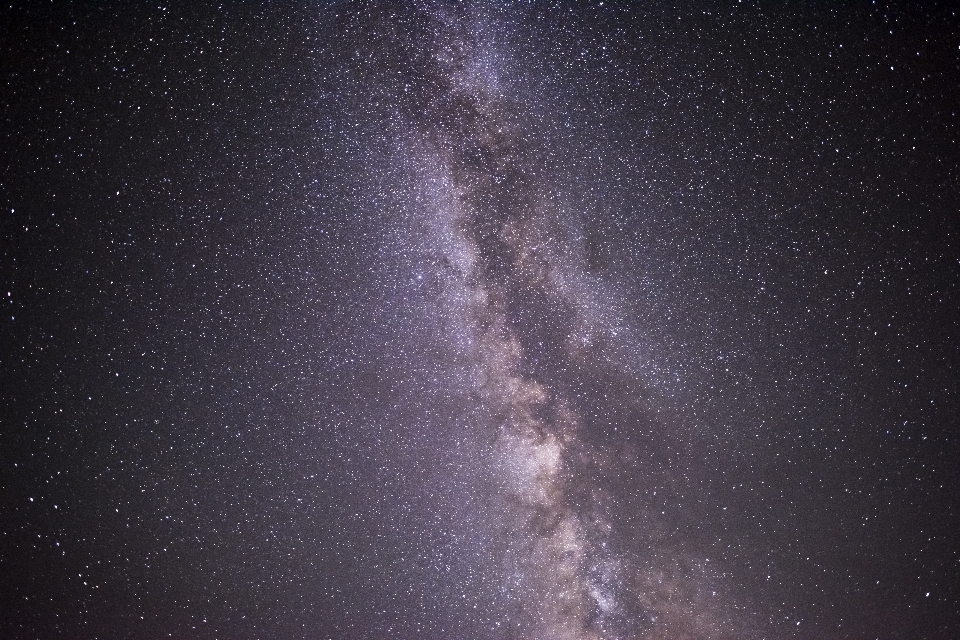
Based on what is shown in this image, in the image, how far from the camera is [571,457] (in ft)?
4.01

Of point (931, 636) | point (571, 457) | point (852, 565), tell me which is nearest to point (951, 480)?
point (852, 565)

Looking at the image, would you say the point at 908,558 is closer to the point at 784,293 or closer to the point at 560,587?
the point at 784,293

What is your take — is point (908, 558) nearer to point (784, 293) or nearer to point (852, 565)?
point (852, 565)

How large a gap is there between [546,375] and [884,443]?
0.88 meters

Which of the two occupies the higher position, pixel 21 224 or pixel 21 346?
pixel 21 224

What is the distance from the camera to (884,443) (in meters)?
1.21

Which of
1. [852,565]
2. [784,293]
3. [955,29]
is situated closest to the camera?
[955,29]

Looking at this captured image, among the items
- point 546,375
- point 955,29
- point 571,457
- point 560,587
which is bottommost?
point 560,587

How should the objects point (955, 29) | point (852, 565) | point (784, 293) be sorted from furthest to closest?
point (852, 565) → point (784, 293) → point (955, 29)

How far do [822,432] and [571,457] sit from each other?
0.63 m

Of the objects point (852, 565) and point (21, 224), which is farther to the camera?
point (852, 565)

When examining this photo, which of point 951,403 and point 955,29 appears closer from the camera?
point 955,29

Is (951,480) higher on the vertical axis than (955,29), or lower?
lower

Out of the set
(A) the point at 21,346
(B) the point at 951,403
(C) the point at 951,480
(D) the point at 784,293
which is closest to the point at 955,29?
(D) the point at 784,293
